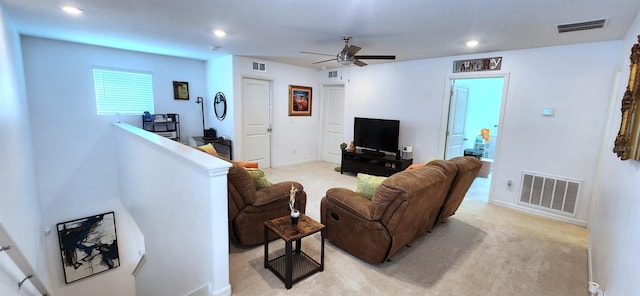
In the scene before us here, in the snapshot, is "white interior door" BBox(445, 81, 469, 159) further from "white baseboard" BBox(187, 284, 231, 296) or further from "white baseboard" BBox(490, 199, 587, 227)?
"white baseboard" BBox(187, 284, 231, 296)

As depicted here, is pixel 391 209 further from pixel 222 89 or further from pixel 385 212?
pixel 222 89

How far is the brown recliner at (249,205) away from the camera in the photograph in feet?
8.05

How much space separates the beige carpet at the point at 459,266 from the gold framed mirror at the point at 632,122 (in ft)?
4.24

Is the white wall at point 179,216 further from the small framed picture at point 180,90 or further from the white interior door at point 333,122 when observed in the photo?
the white interior door at point 333,122

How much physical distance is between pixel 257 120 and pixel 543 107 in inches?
191

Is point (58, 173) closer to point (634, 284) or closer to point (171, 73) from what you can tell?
point (171, 73)

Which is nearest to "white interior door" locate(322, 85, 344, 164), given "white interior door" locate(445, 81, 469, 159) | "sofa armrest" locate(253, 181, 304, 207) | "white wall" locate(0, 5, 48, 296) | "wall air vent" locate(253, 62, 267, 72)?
"wall air vent" locate(253, 62, 267, 72)

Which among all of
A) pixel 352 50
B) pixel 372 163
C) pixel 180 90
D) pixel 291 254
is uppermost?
pixel 352 50

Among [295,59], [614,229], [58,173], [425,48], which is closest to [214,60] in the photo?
[295,59]

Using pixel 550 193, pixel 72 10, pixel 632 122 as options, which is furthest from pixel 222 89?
pixel 550 193

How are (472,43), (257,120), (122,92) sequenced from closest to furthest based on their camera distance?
(472,43)
(122,92)
(257,120)

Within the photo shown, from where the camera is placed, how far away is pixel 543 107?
3695 mm

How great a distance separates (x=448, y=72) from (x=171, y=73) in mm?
5162

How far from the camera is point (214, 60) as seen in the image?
5.51 meters
